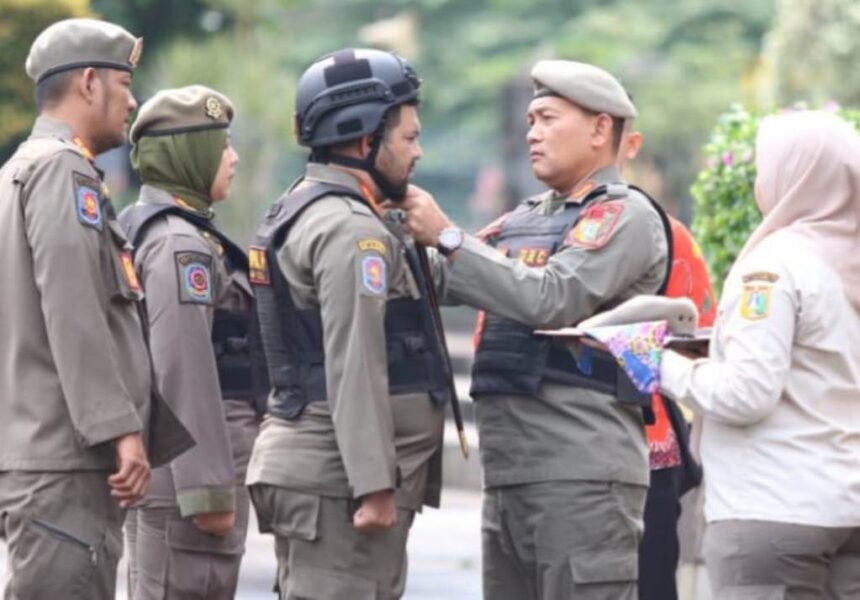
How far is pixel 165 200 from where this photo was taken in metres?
7.02

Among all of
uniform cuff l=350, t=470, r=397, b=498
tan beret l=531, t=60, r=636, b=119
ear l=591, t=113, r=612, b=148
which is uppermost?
tan beret l=531, t=60, r=636, b=119

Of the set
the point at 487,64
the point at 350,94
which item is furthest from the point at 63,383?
the point at 487,64

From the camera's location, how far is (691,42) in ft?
133

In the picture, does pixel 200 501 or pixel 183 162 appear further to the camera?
pixel 183 162

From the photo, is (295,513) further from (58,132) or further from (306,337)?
(58,132)

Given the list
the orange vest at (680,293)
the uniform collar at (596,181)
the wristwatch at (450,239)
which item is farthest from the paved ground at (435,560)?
the wristwatch at (450,239)

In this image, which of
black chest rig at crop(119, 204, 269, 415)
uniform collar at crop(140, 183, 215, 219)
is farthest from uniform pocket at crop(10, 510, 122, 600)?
uniform collar at crop(140, 183, 215, 219)

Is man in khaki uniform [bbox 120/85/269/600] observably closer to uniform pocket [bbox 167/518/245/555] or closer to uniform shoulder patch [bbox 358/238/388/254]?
uniform pocket [bbox 167/518/245/555]

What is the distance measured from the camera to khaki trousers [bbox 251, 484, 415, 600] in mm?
5913

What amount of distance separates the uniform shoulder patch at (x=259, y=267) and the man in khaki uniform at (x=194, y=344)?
1.82ft

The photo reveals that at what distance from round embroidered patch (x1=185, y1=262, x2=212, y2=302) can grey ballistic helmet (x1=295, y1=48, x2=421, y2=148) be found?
31.1 inches

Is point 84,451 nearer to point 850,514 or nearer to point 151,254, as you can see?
point 151,254

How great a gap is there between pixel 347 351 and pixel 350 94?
68 cm

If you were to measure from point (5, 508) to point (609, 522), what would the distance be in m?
1.57
